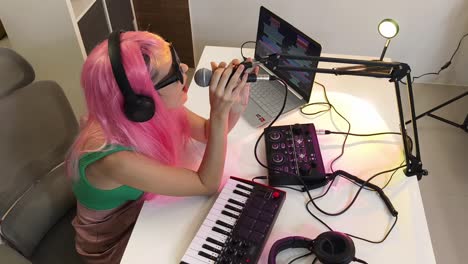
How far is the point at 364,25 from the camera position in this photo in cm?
239

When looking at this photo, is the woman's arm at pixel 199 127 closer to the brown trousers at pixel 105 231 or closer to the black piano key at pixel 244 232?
the brown trousers at pixel 105 231

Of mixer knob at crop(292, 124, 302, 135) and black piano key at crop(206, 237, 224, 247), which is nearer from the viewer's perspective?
black piano key at crop(206, 237, 224, 247)

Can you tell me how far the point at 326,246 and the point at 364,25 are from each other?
1764 mm

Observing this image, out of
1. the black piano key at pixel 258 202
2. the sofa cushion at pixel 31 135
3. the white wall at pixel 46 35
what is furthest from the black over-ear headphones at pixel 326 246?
the white wall at pixel 46 35

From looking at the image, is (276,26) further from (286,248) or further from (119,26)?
(119,26)

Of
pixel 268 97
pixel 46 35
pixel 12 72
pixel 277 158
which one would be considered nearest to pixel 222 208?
pixel 277 158

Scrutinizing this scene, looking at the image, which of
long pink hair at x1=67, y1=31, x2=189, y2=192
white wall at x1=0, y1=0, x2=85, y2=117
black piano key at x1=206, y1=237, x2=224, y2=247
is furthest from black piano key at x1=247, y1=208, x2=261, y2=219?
white wall at x1=0, y1=0, x2=85, y2=117

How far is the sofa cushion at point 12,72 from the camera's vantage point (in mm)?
1267

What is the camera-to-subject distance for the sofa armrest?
1.24 meters

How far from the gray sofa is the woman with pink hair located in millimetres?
136

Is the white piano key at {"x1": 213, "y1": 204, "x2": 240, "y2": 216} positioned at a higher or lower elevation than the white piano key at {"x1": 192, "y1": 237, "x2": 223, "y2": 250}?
higher

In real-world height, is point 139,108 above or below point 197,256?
above

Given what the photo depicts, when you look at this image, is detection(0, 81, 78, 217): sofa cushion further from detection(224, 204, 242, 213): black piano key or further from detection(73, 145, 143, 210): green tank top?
detection(224, 204, 242, 213): black piano key

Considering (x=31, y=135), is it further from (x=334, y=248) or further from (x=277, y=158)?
(x=334, y=248)
